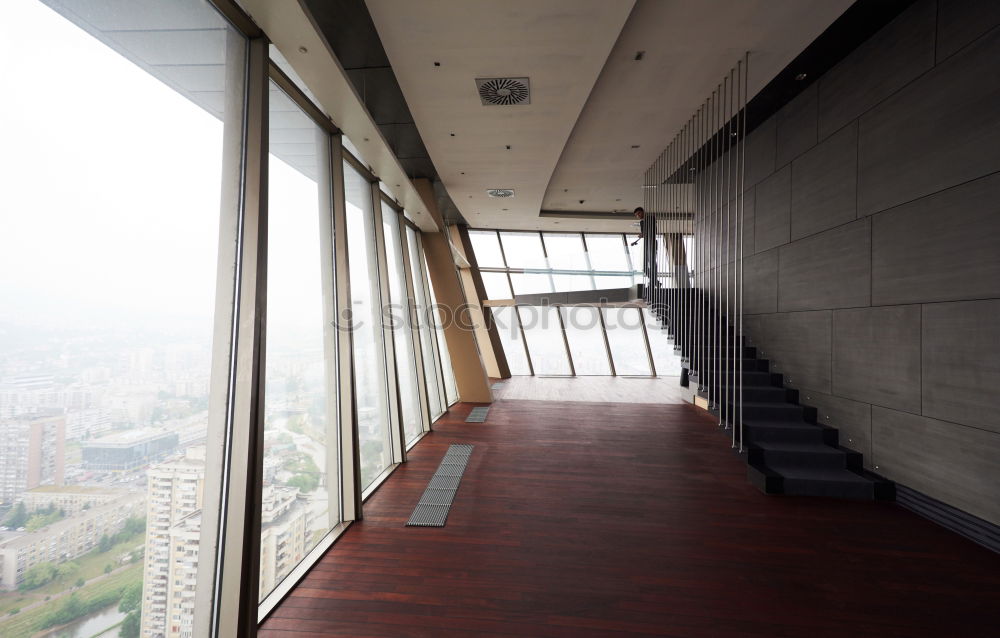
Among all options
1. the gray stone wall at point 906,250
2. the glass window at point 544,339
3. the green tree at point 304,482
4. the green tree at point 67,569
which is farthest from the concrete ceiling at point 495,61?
the glass window at point 544,339

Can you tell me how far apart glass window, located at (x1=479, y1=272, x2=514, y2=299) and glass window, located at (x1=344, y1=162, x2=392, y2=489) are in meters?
8.00

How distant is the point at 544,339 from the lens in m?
13.4

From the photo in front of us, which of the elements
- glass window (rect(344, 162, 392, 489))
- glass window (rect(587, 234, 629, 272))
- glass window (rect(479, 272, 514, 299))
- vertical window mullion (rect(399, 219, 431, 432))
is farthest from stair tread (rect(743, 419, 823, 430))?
glass window (rect(479, 272, 514, 299))

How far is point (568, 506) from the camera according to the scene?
3.77 metres

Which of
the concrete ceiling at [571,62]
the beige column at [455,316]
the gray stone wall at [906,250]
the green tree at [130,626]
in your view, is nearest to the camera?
the green tree at [130,626]

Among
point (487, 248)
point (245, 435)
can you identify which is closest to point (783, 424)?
point (245, 435)

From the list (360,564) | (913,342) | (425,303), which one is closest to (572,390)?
(425,303)

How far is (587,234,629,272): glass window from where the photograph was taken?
13000 mm

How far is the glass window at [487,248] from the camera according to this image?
505 inches

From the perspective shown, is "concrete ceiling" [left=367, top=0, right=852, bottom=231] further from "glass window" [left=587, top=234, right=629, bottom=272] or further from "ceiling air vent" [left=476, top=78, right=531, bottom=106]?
"glass window" [left=587, top=234, right=629, bottom=272]

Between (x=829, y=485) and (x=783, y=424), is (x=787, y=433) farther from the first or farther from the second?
(x=829, y=485)

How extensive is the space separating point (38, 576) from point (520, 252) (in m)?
12.1

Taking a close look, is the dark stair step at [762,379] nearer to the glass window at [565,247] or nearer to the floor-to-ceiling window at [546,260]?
the floor-to-ceiling window at [546,260]

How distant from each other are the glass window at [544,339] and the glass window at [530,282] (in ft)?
2.11
